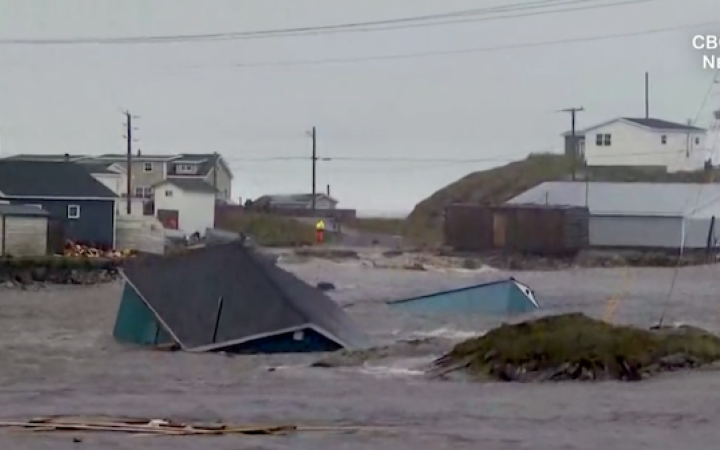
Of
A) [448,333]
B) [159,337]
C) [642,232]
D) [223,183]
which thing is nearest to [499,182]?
[223,183]

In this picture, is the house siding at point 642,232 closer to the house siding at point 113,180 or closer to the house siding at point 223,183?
the house siding at point 223,183

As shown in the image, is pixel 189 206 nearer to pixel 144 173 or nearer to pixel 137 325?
pixel 144 173

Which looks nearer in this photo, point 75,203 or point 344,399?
point 344,399

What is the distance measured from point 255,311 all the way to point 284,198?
70401mm

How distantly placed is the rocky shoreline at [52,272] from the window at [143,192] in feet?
111

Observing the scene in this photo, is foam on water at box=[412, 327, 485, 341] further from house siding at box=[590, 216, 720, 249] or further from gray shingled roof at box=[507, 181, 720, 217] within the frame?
house siding at box=[590, 216, 720, 249]

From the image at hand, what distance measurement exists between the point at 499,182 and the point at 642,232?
25944 mm

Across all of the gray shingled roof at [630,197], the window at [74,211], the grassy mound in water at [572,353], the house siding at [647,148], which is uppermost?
the house siding at [647,148]

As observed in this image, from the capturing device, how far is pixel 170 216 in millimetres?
82125

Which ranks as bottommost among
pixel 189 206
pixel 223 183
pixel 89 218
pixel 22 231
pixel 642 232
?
pixel 22 231

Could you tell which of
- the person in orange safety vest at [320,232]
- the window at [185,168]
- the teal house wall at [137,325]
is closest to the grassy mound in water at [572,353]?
the teal house wall at [137,325]

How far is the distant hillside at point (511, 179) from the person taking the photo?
86875 mm

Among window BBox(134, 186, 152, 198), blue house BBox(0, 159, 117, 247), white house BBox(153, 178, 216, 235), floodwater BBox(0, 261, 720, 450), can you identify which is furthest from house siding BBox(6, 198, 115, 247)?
window BBox(134, 186, 152, 198)

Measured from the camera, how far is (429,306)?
3803cm
